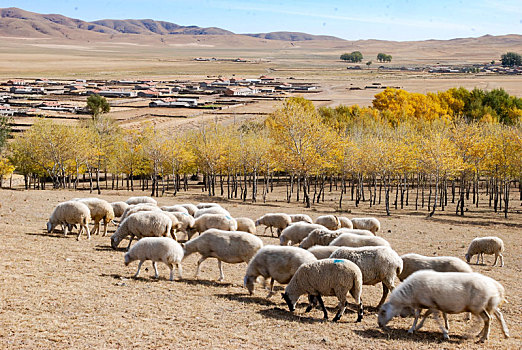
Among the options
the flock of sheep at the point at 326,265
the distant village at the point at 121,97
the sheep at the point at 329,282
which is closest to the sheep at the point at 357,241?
the flock of sheep at the point at 326,265

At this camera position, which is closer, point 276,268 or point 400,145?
point 276,268

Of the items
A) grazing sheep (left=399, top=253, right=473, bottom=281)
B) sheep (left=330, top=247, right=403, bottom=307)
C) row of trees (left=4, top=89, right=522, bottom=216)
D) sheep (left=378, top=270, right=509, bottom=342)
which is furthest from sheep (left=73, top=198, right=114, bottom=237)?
row of trees (left=4, top=89, right=522, bottom=216)

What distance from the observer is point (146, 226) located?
64.1ft

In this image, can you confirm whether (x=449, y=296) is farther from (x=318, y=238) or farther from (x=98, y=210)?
(x=98, y=210)

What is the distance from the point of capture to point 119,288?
1438 cm

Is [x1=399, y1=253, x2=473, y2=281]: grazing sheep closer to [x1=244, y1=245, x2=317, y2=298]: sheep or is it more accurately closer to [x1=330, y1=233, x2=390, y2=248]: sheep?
[x1=330, y1=233, x2=390, y2=248]: sheep

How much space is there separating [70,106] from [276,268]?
125144 mm

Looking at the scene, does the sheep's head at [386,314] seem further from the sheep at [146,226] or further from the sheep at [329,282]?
the sheep at [146,226]

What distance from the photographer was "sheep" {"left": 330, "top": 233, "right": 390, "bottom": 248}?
1712 cm

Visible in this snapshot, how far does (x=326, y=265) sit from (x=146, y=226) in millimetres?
8729

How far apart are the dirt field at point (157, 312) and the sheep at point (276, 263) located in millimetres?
625

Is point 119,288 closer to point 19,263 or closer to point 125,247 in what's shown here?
point 19,263

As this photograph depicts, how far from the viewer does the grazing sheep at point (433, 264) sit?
1459 cm

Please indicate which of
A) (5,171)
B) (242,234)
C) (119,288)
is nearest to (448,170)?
(242,234)
